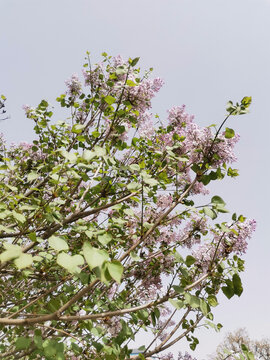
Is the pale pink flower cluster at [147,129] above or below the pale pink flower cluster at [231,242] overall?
above

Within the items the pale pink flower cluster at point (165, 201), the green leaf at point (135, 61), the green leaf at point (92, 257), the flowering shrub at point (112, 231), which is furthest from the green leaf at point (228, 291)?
the pale pink flower cluster at point (165, 201)

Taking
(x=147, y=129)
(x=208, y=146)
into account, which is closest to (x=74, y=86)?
(x=147, y=129)

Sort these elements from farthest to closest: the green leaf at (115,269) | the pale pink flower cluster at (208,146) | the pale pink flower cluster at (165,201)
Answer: the pale pink flower cluster at (165,201) < the pale pink flower cluster at (208,146) < the green leaf at (115,269)

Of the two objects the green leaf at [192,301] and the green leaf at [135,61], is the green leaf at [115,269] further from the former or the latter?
the green leaf at [135,61]

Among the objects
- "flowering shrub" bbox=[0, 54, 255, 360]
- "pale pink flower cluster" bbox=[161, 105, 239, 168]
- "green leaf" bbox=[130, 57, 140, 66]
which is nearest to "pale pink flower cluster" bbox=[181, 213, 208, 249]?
"flowering shrub" bbox=[0, 54, 255, 360]

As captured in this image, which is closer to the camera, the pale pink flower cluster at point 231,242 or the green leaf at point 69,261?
the green leaf at point 69,261

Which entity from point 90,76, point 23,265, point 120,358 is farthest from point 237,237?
point 90,76

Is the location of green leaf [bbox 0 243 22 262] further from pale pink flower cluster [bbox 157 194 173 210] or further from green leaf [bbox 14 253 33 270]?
pale pink flower cluster [bbox 157 194 173 210]

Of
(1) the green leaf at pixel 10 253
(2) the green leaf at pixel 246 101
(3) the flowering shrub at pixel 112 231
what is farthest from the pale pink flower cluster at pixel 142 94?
(1) the green leaf at pixel 10 253

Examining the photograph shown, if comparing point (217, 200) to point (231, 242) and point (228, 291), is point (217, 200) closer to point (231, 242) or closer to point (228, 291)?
point (228, 291)

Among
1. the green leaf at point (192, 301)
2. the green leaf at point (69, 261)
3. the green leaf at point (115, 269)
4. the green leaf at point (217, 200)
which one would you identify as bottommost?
the green leaf at point (192, 301)

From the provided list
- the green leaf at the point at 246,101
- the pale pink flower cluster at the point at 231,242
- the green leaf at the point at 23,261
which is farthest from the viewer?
the pale pink flower cluster at the point at 231,242

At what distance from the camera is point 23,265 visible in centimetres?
84

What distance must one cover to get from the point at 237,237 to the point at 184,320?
3.07ft
